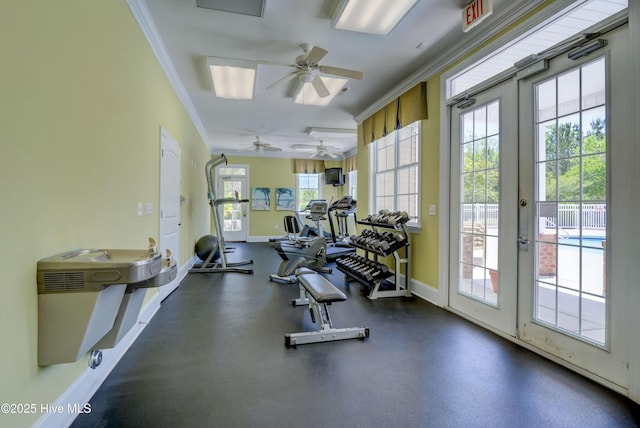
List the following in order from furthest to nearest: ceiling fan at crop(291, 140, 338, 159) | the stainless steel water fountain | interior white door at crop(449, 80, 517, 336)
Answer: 1. ceiling fan at crop(291, 140, 338, 159)
2. interior white door at crop(449, 80, 517, 336)
3. the stainless steel water fountain

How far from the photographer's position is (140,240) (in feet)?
9.39

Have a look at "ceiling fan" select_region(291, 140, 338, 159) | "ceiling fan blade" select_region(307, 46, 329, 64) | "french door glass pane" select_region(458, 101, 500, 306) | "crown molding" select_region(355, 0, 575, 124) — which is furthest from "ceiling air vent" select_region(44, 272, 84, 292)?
"ceiling fan" select_region(291, 140, 338, 159)

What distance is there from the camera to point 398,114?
4.46 meters

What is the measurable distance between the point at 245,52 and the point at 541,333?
13.5ft

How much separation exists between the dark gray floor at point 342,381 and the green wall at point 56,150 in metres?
0.54

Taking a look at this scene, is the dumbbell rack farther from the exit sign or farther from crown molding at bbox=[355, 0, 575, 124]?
the exit sign

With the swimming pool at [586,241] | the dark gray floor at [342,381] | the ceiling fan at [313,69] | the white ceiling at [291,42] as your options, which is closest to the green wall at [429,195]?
the white ceiling at [291,42]

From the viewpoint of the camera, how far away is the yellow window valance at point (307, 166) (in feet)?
33.3

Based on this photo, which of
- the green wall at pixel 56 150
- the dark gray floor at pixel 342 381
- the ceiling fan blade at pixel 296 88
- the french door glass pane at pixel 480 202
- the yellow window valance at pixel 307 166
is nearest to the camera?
the green wall at pixel 56 150

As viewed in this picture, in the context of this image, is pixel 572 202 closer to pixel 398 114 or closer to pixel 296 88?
pixel 398 114

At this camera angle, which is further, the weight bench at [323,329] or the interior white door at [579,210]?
the weight bench at [323,329]

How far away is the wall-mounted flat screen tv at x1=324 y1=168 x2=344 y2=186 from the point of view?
31.3 feet

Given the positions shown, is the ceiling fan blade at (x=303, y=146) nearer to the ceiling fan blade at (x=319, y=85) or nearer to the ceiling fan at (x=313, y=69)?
the ceiling fan blade at (x=319, y=85)

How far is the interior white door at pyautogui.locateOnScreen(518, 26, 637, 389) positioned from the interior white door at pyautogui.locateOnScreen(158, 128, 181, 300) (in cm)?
380
